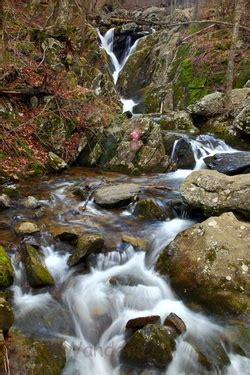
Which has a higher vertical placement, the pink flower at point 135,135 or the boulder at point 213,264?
the pink flower at point 135,135

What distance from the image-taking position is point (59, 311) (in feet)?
16.0

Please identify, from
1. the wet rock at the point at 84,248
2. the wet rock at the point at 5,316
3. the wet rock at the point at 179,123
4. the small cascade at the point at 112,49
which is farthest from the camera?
the small cascade at the point at 112,49

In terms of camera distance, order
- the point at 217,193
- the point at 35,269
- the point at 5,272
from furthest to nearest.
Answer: the point at 217,193 < the point at 35,269 < the point at 5,272

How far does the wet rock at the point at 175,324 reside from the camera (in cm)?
446

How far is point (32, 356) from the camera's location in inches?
150

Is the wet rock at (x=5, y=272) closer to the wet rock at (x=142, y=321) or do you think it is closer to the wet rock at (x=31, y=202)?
the wet rock at (x=142, y=321)

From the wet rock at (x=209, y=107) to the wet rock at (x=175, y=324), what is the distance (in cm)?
1043

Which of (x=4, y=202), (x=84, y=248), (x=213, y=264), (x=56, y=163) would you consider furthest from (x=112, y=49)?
(x=213, y=264)

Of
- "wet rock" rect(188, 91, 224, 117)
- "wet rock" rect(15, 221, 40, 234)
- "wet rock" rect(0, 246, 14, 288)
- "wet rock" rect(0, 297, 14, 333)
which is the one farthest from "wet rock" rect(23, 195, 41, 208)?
"wet rock" rect(188, 91, 224, 117)

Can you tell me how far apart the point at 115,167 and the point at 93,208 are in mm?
2956

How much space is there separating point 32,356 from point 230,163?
719 centimetres

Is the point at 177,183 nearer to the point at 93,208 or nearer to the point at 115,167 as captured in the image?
the point at 115,167

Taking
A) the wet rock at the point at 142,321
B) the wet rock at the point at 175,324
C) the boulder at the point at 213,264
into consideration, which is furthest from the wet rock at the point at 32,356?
the boulder at the point at 213,264

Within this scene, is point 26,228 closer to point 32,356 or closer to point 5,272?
point 5,272
